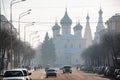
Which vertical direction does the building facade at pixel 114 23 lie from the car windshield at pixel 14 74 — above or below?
above

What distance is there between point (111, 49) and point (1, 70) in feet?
94.2

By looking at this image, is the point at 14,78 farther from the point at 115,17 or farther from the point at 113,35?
the point at 115,17

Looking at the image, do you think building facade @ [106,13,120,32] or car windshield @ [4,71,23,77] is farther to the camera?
building facade @ [106,13,120,32]

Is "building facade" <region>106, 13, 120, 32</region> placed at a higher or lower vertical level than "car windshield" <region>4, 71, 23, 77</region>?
higher

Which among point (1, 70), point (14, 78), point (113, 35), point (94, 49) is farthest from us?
point (94, 49)

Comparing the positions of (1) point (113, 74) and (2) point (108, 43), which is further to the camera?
(2) point (108, 43)

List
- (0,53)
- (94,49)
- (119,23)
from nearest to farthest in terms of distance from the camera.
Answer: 1. (0,53)
2. (94,49)
3. (119,23)

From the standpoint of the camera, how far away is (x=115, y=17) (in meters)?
147

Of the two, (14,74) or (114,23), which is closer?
(14,74)

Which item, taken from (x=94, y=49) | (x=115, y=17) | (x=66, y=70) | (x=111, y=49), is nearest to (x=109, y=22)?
(x=115, y=17)

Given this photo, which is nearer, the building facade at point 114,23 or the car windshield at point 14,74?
the car windshield at point 14,74

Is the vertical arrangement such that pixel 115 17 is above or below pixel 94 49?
above

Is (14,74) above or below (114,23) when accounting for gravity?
below

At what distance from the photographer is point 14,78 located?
3584 centimetres
